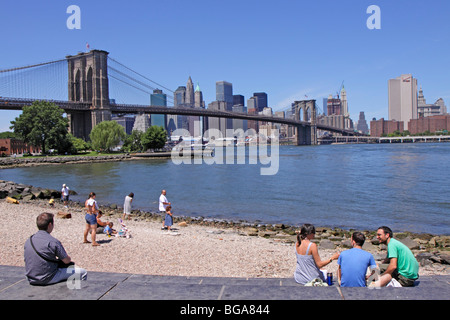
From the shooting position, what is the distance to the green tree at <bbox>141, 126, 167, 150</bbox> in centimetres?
6619

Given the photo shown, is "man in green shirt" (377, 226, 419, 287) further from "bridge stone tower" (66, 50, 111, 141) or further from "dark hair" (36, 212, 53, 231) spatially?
"bridge stone tower" (66, 50, 111, 141)

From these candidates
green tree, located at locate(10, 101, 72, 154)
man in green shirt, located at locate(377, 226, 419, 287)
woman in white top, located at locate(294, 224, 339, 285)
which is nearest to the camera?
man in green shirt, located at locate(377, 226, 419, 287)

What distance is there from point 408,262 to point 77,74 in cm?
7827

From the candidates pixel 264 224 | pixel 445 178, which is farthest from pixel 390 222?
pixel 445 178

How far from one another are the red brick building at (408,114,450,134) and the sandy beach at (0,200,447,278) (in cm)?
18752

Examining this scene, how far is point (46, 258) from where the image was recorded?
145 inches

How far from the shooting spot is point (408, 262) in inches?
167

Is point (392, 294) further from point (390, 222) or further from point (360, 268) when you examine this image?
point (390, 222)

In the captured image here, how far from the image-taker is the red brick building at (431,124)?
6644 inches

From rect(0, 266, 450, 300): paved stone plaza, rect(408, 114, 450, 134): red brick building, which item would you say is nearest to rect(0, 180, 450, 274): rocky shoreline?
rect(0, 266, 450, 300): paved stone plaza

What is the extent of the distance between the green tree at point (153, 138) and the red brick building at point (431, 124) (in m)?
149

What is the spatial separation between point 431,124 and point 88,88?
158925mm

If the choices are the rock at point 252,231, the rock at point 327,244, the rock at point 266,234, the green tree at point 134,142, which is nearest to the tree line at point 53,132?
the green tree at point 134,142

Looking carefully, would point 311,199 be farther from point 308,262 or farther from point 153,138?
point 153,138
